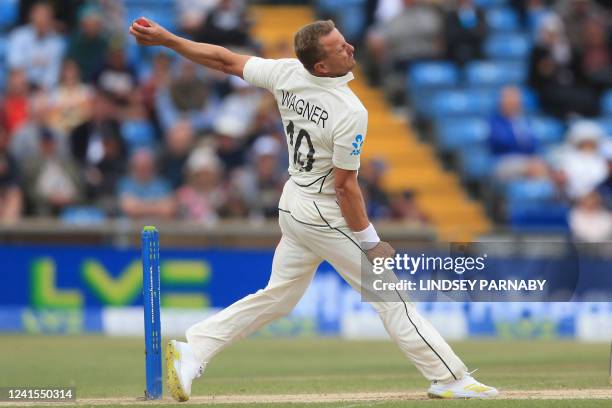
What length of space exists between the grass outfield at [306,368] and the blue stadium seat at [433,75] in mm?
5551

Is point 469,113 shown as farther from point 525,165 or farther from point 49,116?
point 49,116

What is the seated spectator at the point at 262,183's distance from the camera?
53.4ft

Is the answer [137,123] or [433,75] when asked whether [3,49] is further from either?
[433,75]

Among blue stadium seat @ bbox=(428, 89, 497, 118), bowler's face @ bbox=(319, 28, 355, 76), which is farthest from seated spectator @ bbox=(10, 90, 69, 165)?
bowler's face @ bbox=(319, 28, 355, 76)

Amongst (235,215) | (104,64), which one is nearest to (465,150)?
(235,215)

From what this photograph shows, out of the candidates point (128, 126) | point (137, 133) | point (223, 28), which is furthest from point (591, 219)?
point (128, 126)

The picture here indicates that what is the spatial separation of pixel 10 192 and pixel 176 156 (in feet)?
7.20

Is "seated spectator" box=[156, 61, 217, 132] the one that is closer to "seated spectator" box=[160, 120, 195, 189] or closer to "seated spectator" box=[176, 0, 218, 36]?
"seated spectator" box=[160, 120, 195, 189]

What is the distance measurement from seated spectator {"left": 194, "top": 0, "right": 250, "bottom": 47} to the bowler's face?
10.5m

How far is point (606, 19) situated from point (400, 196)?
6.28 metres

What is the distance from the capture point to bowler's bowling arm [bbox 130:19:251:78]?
8172mm

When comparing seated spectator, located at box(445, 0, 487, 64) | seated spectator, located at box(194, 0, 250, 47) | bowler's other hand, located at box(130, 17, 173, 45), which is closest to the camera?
bowler's other hand, located at box(130, 17, 173, 45)

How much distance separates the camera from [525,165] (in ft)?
58.0

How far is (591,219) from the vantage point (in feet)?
53.9
